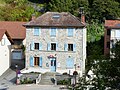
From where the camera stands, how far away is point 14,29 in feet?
176

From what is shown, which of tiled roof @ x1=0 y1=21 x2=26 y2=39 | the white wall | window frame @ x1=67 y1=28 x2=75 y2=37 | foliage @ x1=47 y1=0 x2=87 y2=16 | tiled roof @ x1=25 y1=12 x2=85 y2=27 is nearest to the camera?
window frame @ x1=67 y1=28 x2=75 y2=37

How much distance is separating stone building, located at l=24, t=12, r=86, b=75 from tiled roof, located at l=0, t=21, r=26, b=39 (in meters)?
10.4

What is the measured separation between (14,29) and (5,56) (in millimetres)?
10295

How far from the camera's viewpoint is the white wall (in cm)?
4264

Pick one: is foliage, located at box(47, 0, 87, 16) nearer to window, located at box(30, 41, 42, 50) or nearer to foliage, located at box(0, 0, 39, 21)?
foliage, located at box(0, 0, 39, 21)

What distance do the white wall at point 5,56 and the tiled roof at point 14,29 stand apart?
6.55 metres

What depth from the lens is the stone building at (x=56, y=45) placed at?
4147 centimetres

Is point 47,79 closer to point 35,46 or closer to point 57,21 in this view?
point 35,46

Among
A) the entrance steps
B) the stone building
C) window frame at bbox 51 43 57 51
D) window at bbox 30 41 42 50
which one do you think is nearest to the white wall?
the stone building

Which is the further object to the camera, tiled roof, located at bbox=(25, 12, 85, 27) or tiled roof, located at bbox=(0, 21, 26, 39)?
tiled roof, located at bbox=(0, 21, 26, 39)

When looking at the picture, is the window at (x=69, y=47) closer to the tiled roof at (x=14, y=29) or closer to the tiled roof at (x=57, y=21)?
the tiled roof at (x=57, y=21)

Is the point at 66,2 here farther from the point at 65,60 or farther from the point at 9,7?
the point at 65,60

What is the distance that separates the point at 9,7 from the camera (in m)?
68.0

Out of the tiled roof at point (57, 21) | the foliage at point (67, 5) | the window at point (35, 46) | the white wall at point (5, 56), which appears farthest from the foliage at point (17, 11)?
the window at point (35, 46)
